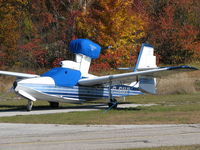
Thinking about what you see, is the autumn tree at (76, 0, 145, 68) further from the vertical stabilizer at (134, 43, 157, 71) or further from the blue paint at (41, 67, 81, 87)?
the blue paint at (41, 67, 81, 87)

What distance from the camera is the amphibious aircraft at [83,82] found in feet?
73.6

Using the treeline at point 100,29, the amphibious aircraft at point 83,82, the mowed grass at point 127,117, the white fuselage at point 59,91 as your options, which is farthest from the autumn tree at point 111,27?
the mowed grass at point 127,117

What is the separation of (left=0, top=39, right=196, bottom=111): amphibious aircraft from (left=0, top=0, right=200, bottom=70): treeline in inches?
656

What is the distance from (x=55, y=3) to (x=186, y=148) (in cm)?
3739

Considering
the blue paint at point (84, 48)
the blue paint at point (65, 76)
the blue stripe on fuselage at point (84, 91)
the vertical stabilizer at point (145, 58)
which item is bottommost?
the blue stripe on fuselage at point (84, 91)

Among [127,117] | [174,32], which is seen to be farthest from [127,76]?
[174,32]

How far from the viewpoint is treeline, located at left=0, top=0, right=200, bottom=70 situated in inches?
1672

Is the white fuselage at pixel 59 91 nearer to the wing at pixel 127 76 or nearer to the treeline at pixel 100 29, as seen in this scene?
the wing at pixel 127 76

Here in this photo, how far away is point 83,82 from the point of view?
78.6 ft

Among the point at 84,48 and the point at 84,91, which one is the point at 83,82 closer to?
the point at 84,91

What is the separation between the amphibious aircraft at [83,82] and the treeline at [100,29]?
16.7 metres

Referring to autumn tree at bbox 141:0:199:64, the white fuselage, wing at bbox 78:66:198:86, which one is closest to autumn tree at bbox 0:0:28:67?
autumn tree at bbox 141:0:199:64

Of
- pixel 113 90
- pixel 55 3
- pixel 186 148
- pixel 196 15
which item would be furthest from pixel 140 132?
pixel 196 15

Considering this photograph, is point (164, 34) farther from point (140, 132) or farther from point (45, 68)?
point (140, 132)
